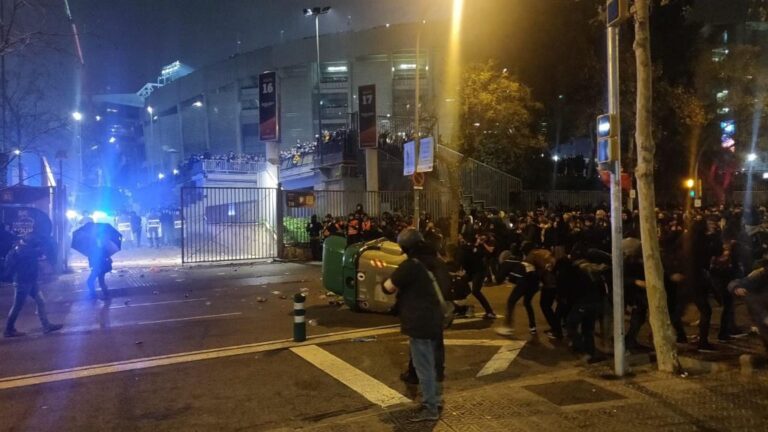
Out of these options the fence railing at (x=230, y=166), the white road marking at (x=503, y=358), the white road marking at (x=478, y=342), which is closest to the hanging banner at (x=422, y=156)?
the white road marking at (x=478, y=342)

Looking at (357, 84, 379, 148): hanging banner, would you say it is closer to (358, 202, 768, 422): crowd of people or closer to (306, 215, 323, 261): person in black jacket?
(306, 215, 323, 261): person in black jacket

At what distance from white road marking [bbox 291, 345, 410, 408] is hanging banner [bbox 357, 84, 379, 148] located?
14.8 metres

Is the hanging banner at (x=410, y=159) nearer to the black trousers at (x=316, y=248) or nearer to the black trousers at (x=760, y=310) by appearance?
the black trousers at (x=316, y=248)

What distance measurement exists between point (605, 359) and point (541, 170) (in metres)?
29.1

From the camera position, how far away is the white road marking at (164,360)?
6.45m

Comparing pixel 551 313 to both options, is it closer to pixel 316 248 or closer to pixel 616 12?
pixel 616 12

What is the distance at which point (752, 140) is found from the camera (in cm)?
3181

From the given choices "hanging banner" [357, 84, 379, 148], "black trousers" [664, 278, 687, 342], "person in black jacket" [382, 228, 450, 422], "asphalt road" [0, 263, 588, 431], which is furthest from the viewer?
"hanging banner" [357, 84, 379, 148]

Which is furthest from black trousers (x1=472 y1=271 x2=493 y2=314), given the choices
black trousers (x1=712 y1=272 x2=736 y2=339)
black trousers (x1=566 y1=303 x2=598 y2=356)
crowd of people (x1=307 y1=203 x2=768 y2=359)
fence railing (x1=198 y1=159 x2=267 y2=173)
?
fence railing (x1=198 y1=159 x2=267 y2=173)

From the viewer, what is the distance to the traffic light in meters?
6.01

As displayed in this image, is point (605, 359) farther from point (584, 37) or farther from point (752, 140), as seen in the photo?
point (752, 140)

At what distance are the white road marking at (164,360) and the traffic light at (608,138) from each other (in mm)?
4162

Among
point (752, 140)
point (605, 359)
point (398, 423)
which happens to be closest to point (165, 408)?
point (398, 423)

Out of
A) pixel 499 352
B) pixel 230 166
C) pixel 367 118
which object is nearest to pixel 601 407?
pixel 499 352
